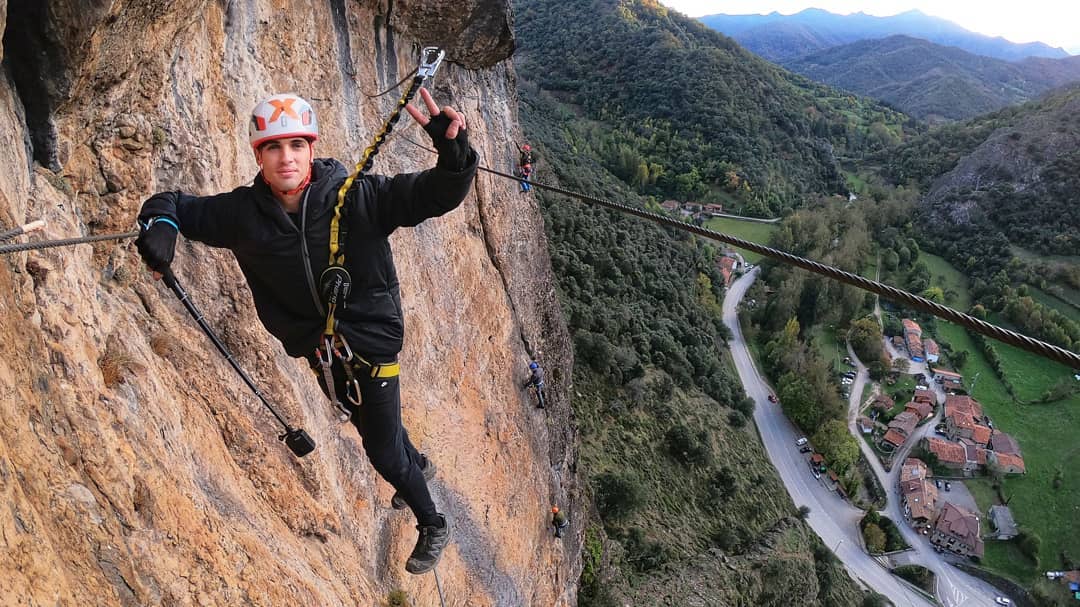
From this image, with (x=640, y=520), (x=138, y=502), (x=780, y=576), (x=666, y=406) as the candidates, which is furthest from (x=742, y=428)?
(x=138, y=502)

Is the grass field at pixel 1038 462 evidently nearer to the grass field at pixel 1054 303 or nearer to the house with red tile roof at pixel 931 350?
the house with red tile roof at pixel 931 350

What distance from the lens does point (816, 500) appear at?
35938 mm

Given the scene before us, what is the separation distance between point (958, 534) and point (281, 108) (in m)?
42.8

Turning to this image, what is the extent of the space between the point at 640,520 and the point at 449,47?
18.1 m

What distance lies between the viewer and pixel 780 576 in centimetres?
2308

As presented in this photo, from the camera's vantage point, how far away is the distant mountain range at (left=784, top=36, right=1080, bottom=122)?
13188cm

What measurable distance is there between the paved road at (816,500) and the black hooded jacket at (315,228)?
3716cm

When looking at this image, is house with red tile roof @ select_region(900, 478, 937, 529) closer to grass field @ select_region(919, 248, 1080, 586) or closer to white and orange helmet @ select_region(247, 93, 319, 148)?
grass field @ select_region(919, 248, 1080, 586)

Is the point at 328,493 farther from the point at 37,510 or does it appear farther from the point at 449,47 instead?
the point at 449,47

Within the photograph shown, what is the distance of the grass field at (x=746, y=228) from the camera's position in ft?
202

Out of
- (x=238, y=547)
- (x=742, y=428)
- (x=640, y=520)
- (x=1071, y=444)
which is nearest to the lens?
(x=238, y=547)

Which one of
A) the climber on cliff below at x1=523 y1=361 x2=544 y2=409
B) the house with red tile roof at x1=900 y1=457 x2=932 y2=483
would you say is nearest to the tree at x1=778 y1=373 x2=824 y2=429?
the house with red tile roof at x1=900 y1=457 x2=932 y2=483

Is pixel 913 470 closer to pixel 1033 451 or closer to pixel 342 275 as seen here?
pixel 1033 451

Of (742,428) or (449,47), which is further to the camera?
(742,428)
